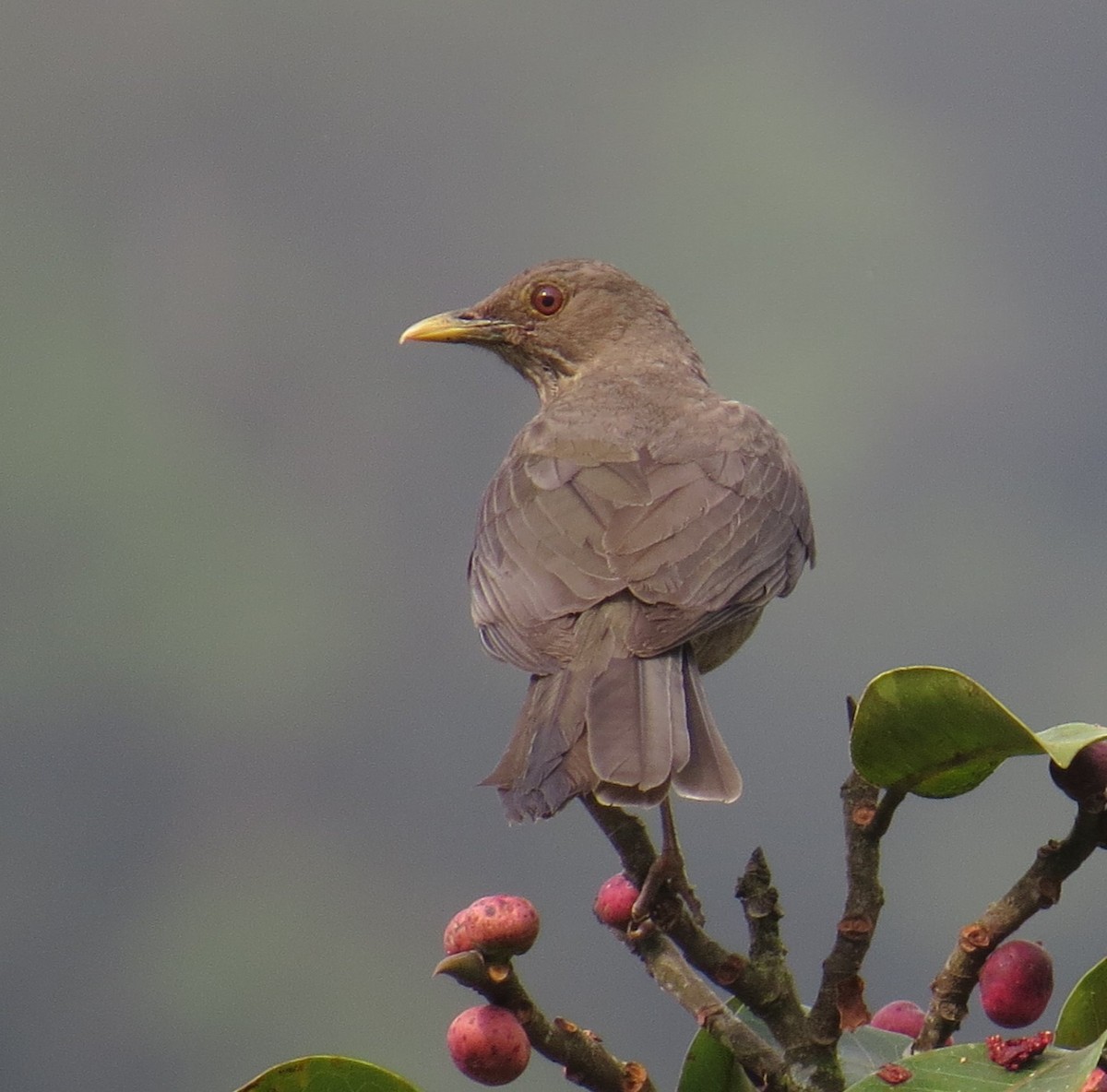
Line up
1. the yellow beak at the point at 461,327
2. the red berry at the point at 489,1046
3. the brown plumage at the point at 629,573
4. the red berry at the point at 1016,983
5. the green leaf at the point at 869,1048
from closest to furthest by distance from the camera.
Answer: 1. the red berry at the point at 489,1046
2. the red berry at the point at 1016,983
3. the green leaf at the point at 869,1048
4. the brown plumage at the point at 629,573
5. the yellow beak at the point at 461,327

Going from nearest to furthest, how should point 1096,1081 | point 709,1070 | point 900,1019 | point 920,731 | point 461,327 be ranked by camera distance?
1. point 1096,1081
2. point 920,731
3. point 709,1070
4. point 900,1019
5. point 461,327

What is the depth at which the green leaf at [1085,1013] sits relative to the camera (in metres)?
2.23

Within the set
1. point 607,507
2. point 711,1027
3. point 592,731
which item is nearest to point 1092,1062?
point 711,1027

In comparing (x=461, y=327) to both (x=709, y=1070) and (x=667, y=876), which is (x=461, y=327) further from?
(x=709, y=1070)

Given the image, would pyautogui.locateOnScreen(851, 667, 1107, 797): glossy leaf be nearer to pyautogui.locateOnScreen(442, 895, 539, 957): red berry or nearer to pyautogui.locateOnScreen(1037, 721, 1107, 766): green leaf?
pyautogui.locateOnScreen(1037, 721, 1107, 766): green leaf

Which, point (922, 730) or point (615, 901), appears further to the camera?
point (615, 901)

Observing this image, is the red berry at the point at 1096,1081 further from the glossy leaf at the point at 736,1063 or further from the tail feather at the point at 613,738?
the tail feather at the point at 613,738

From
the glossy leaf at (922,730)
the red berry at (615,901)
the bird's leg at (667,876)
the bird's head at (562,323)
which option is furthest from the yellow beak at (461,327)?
the glossy leaf at (922,730)

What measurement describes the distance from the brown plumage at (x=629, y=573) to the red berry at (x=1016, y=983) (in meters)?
0.67

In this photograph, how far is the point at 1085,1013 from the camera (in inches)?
88.4

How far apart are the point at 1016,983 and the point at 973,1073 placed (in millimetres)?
273

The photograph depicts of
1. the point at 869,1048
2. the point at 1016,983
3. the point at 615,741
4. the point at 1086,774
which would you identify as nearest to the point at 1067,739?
the point at 1086,774

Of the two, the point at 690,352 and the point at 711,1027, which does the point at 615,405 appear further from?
the point at 711,1027

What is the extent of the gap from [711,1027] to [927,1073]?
0.31m
